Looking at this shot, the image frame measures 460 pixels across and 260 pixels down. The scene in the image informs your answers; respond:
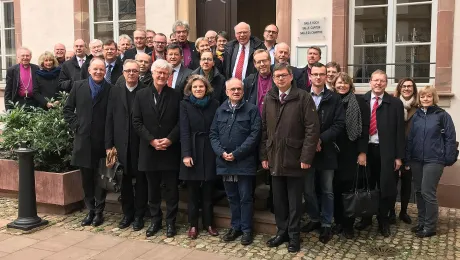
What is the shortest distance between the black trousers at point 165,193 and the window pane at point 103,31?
19.0ft

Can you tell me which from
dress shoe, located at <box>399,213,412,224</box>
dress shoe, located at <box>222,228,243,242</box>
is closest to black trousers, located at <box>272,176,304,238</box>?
dress shoe, located at <box>222,228,243,242</box>

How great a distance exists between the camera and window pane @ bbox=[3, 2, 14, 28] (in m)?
11.6

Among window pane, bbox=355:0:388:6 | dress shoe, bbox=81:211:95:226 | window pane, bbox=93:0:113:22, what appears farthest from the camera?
window pane, bbox=93:0:113:22

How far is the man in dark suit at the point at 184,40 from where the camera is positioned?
6412 mm

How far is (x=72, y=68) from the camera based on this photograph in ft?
22.9

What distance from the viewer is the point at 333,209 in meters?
5.26

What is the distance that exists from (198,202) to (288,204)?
3.33ft

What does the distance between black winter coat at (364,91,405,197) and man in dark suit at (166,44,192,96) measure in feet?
6.80

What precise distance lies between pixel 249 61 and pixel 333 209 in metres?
2.00

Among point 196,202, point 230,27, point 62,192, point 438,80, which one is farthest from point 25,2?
point 438,80

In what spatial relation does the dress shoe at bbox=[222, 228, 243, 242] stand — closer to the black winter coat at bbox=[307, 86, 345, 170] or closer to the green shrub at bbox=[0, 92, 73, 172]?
the black winter coat at bbox=[307, 86, 345, 170]

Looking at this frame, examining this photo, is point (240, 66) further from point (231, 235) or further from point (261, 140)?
point (231, 235)

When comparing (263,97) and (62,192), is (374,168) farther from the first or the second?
(62,192)

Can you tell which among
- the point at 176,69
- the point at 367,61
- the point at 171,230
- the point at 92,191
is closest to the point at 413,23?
the point at 367,61
